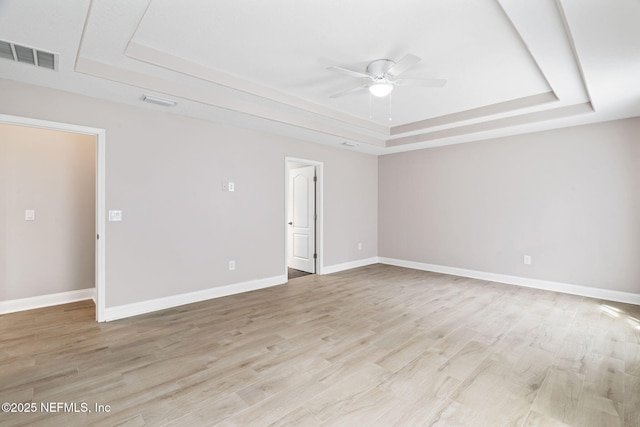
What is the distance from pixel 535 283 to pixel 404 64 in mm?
4280

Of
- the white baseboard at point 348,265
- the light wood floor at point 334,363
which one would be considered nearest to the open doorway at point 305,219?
the white baseboard at point 348,265

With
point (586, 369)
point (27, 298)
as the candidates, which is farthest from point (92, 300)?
point (586, 369)

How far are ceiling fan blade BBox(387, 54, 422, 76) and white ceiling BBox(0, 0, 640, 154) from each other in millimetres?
137

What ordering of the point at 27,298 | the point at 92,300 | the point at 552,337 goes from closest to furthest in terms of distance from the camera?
1. the point at 552,337
2. the point at 27,298
3. the point at 92,300

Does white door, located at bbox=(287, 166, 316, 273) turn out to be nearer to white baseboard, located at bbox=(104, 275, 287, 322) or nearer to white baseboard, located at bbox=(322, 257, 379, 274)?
white baseboard, located at bbox=(322, 257, 379, 274)

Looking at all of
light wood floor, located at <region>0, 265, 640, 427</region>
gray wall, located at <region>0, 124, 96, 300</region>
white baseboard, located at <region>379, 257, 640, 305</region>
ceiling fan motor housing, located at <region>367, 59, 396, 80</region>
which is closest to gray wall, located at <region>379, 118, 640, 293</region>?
white baseboard, located at <region>379, 257, 640, 305</region>

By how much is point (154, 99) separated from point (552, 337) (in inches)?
194

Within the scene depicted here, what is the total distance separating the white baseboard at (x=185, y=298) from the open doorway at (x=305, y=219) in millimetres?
731

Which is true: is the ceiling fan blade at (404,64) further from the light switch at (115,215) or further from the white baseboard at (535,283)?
the white baseboard at (535,283)

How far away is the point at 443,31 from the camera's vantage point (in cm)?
243

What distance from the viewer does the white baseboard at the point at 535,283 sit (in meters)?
4.13

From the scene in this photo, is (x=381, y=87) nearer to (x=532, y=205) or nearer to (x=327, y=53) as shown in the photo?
(x=327, y=53)

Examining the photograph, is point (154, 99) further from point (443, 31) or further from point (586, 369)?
point (586, 369)

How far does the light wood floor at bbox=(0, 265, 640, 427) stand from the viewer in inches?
75.4
